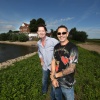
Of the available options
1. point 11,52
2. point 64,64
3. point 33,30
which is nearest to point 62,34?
point 64,64

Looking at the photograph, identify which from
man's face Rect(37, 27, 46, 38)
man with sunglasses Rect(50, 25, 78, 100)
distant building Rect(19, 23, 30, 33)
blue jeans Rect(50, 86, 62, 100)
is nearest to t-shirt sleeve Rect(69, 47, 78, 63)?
man with sunglasses Rect(50, 25, 78, 100)

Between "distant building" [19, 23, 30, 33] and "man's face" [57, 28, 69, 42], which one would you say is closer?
"man's face" [57, 28, 69, 42]

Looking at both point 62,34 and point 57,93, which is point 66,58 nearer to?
point 62,34

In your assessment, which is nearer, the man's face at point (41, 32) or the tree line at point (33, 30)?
the man's face at point (41, 32)

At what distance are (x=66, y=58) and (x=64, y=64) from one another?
16 centimetres

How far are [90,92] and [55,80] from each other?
4.38m

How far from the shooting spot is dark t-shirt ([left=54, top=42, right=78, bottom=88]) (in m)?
4.21

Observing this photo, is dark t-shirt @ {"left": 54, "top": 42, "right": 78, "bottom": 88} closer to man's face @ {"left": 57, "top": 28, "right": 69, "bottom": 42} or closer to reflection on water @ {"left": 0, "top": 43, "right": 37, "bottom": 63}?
man's face @ {"left": 57, "top": 28, "right": 69, "bottom": 42}

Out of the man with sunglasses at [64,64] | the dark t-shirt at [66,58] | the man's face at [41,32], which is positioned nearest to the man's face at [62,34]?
the man with sunglasses at [64,64]

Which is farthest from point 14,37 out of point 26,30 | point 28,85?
point 28,85

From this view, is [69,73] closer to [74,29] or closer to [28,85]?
[28,85]

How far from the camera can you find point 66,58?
4.27 metres

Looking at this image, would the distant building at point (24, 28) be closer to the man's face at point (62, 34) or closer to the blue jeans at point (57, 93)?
the blue jeans at point (57, 93)

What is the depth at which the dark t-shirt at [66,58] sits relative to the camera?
421 cm
